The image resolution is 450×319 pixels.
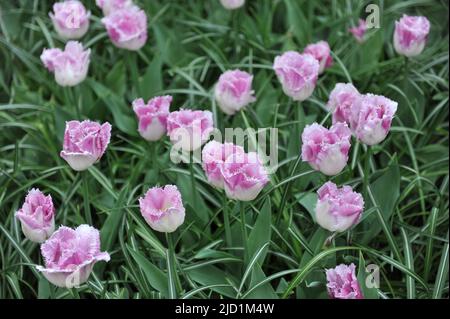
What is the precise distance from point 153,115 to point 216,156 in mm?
223

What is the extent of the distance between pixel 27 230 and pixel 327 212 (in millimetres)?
476

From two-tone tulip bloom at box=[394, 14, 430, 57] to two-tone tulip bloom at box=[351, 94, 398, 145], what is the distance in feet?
1.14

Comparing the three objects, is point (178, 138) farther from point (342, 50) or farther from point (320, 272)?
point (342, 50)

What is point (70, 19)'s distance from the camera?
1630 mm

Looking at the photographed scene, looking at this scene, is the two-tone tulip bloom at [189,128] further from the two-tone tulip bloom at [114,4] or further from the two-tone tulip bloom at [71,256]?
the two-tone tulip bloom at [114,4]

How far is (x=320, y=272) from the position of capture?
51.0 inches

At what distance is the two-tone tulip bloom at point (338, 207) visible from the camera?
1143 mm

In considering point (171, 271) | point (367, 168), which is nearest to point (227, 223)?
point (171, 271)

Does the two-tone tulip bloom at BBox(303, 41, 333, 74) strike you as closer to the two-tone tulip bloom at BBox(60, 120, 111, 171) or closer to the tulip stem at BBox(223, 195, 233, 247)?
the tulip stem at BBox(223, 195, 233, 247)

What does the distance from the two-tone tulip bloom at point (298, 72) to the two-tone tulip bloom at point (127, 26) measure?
0.37 metres

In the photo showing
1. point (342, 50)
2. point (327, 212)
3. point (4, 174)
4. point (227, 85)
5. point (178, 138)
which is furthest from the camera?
point (342, 50)

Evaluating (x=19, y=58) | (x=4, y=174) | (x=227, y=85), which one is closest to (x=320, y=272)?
(x=227, y=85)

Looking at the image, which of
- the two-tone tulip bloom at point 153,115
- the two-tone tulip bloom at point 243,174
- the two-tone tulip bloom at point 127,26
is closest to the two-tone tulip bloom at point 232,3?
the two-tone tulip bloom at point 127,26

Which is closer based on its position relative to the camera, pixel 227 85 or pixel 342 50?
pixel 227 85
